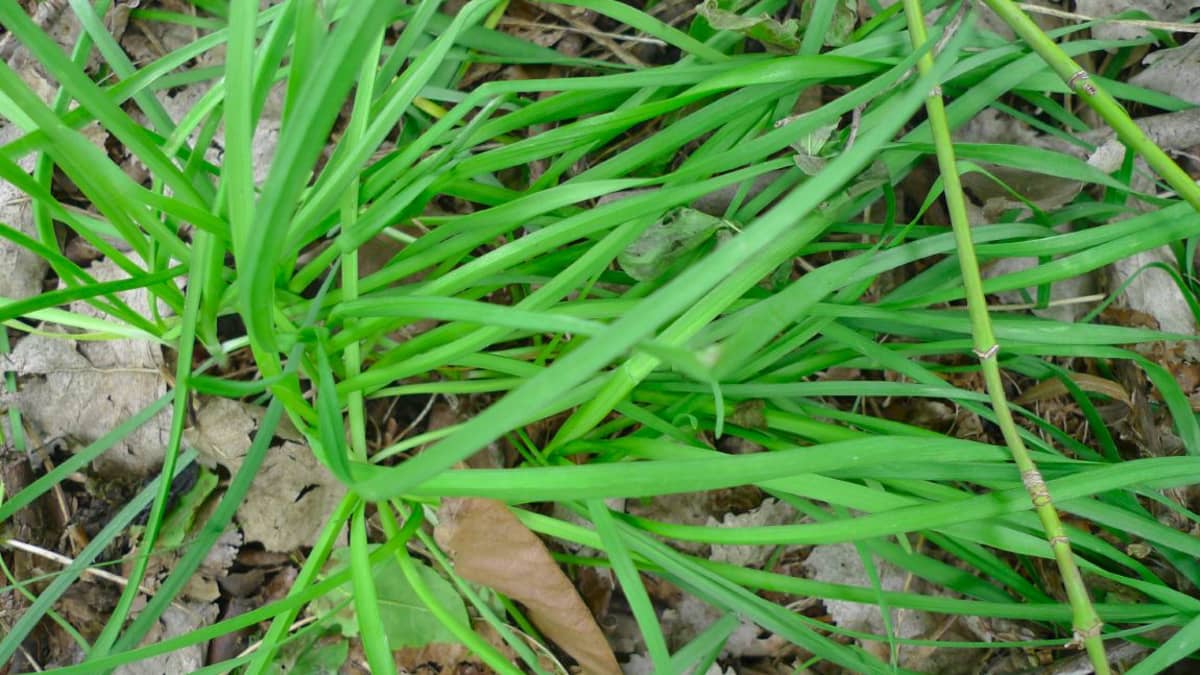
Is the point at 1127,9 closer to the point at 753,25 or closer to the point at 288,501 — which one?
the point at 753,25

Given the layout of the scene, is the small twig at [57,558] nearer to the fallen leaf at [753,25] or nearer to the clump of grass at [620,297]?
the clump of grass at [620,297]

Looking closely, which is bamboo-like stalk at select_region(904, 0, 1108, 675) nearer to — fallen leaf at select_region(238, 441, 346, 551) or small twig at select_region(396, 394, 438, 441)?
small twig at select_region(396, 394, 438, 441)

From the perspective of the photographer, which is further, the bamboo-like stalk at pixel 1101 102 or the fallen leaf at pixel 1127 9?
the fallen leaf at pixel 1127 9

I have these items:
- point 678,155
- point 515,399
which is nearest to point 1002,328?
point 678,155

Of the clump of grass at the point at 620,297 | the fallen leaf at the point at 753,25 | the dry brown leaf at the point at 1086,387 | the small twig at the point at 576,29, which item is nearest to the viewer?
the clump of grass at the point at 620,297

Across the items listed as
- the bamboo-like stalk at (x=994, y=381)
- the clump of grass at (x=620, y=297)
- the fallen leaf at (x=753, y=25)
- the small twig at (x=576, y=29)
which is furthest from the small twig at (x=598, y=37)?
the bamboo-like stalk at (x=994, y=381)

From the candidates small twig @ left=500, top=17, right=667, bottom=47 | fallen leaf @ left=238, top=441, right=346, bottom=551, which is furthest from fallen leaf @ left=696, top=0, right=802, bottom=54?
fallen leaf @ left=238, top=441, right=346, bottom=551

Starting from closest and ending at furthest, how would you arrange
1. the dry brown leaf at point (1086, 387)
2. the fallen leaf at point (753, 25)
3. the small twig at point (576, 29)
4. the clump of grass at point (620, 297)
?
the clump of grass at point (620, 297), the fallen leaf at point (753, 25), the dry brown leaf at point (1086, 387), the small twig at point (576, 29)

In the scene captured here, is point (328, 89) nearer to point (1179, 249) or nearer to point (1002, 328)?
point (1002, 328)

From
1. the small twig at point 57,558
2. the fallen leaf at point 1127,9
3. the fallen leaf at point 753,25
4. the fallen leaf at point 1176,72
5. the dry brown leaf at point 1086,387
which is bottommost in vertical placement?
the dry brown leaf at point 1086,387
